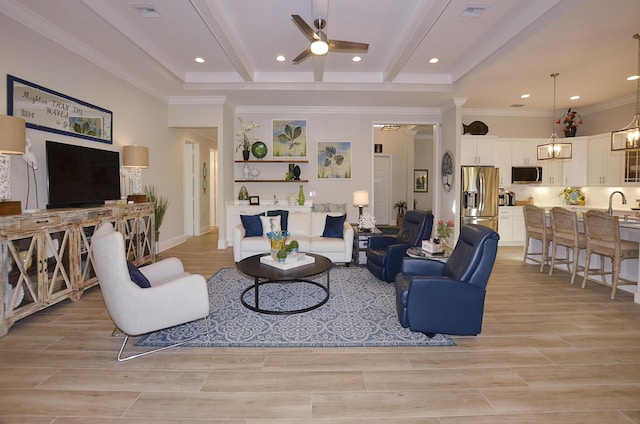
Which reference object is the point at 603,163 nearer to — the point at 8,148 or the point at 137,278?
the point at 137,278

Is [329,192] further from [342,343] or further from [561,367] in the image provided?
[561,367]

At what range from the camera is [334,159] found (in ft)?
25.1

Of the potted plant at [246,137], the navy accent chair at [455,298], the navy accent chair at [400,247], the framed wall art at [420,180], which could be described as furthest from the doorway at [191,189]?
the navy accent chair at [455,298]

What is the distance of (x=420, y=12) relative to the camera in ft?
12.6

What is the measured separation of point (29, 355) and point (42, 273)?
92cm

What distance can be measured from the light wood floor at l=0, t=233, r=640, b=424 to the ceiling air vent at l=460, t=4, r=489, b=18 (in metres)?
3.42

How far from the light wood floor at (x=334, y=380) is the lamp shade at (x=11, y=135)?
1630 millimetres

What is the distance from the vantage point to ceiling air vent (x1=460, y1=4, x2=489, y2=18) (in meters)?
3.74

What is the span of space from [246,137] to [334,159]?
2031 mm

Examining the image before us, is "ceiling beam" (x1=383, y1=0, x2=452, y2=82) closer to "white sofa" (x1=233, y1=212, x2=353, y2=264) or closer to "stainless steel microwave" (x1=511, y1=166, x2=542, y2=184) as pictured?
"white sofa" (x1=233, y1=212, x2=353, y2=264)

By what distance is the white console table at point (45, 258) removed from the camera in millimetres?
2902

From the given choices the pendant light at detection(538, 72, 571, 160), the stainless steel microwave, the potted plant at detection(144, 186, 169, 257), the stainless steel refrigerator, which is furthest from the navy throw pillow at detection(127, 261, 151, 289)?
the stainless steel microwave

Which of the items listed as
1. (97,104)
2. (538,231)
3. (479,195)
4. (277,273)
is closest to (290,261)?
(277,273)

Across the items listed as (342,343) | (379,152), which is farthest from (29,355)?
Answer: (379,152)
